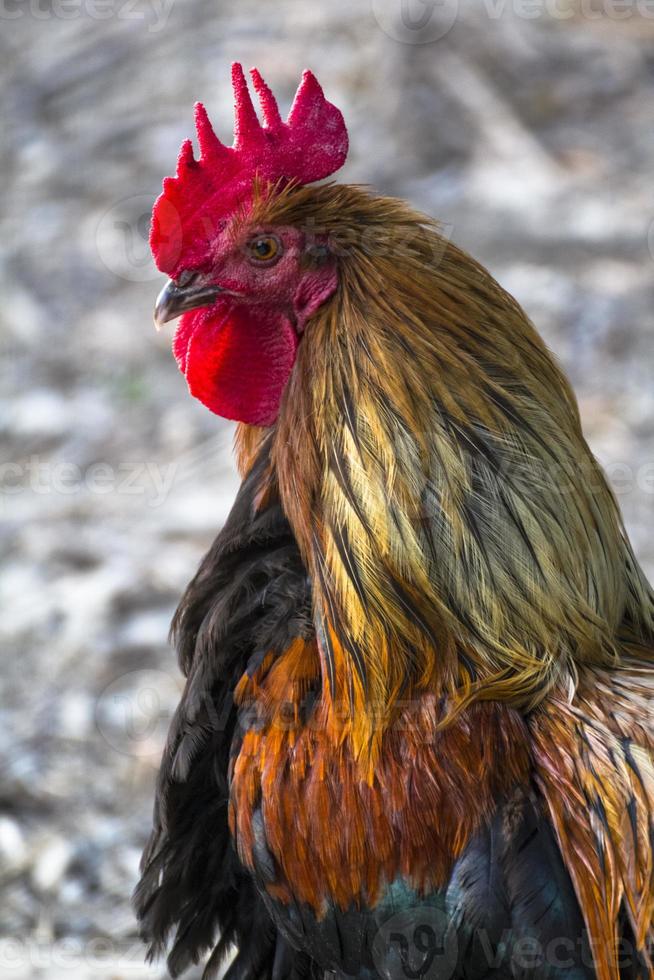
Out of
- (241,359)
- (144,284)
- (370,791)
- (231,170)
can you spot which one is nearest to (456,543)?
(370,791)

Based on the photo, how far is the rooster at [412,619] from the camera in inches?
94.0

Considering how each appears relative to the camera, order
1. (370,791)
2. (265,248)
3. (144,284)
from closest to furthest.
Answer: (370,791) → (265,248) → (144,284)

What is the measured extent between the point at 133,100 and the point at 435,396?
6.41 metres

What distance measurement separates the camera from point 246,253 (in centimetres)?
262

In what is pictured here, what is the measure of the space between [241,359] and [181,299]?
0.64 ft

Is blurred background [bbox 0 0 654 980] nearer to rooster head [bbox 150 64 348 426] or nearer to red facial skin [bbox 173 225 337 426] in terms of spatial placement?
rooster head [bbox 150 64 348 426]

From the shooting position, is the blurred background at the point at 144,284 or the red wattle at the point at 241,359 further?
the blurred background at the point at 144,284

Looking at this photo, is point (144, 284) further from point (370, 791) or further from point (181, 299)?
point (370, 791)

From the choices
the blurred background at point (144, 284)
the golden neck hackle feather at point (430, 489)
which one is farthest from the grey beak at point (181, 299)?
the blurred background at point (144, 284)

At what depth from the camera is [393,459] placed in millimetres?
2414

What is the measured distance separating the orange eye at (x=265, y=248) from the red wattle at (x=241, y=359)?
0.41 ft

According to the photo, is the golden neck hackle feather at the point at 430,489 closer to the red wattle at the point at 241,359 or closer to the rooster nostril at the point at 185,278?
the red wattle at the point at 241,359

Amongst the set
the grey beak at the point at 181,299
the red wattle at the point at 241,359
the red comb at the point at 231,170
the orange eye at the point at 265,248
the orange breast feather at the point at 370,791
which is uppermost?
the red comb at the point at 231,170

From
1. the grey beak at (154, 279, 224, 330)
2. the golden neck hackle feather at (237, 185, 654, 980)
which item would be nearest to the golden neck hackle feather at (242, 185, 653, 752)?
the golden neck hackle feather at (237, 185, 654, 980)
